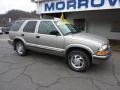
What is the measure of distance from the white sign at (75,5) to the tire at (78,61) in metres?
3.13

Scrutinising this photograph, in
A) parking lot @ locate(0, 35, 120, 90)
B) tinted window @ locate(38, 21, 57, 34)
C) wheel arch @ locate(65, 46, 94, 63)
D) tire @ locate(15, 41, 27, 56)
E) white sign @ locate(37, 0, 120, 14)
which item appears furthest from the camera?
tire @ locate(15, 41, 27, 56)

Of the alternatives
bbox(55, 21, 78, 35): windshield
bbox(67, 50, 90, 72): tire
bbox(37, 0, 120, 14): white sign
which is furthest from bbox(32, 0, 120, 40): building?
bbox(67, 50, 90, 72): tire

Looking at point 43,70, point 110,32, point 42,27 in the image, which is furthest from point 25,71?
point 110,32

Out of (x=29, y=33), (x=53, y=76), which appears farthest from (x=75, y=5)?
(x=53, y=76)

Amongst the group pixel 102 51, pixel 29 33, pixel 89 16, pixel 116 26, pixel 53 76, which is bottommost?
pixel 53 76

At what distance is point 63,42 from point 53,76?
4.04 feet

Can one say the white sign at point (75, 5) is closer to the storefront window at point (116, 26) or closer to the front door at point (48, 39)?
the front door at point (48, 39)

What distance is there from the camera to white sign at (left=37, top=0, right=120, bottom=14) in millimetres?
6125

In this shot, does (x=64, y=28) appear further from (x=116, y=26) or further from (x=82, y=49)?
(x=116, y=26)

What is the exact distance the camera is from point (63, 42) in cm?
464

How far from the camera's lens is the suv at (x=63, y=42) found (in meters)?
4.20

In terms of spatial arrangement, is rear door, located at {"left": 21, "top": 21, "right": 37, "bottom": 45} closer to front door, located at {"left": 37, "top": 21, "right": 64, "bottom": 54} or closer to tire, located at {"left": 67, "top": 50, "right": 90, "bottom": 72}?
front door, located at {"left": 37, "top": 21, "right": 64, "bottom": 54}

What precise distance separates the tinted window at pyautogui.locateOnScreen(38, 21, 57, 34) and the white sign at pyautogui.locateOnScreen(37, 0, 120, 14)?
100 inches

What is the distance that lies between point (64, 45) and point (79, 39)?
61 cm
